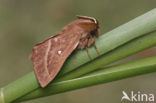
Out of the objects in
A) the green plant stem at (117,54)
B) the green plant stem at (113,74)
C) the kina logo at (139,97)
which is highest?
the green plant stem at (117,54)

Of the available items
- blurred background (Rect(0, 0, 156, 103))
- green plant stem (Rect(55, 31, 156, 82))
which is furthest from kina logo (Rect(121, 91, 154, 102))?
green plant stem (Rect(55, 31, 156, 82))

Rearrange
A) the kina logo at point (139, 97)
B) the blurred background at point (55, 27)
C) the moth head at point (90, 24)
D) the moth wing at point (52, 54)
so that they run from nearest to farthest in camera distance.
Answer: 1. the moth wing at point (52, 54)
2. the moth head at point (90, 24)
3. the kina logo at point (139, 97)
4. the blurred background at point (55, 27)

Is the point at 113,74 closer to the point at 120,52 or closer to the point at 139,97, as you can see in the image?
the point at 120,52

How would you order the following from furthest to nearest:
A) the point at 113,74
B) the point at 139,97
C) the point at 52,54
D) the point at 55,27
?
the point at 55,27 < the point at 139,97 < the point at 52,54 < the point at 113,74

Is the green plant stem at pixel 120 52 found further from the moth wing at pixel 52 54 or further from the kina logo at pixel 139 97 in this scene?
the kina logo at pixel 139 97

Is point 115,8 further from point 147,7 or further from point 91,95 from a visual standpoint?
point 91,95

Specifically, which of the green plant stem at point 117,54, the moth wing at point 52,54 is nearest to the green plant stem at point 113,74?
the green plant stem at point 117,54

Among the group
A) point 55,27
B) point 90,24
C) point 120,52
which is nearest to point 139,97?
Answer: point 55,27
